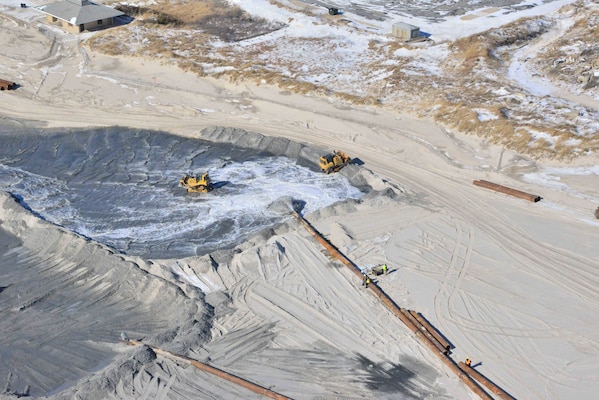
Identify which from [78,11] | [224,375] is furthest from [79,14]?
[224,375]

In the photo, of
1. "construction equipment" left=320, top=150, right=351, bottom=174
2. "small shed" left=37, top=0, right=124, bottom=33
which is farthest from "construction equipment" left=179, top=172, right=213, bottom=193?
"small shed" left=37, top=0, right=124, bottom=33

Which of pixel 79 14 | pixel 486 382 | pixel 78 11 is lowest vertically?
pixel 486 382

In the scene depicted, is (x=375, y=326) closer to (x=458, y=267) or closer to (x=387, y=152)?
(x=458, y=267)

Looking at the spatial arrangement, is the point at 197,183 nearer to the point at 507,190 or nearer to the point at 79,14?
the point at 507,190

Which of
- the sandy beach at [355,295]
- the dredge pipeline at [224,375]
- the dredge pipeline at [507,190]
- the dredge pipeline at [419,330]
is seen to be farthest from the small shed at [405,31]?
the dredge pipeline at [224,375]

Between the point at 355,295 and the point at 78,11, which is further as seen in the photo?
the point at 78,11

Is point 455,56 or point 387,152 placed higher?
point 455,56

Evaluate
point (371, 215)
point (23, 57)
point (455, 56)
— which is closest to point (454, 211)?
point (371, 215)
